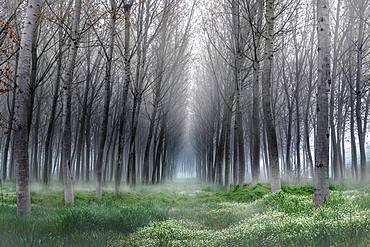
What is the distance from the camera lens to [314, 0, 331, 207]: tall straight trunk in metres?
10.2

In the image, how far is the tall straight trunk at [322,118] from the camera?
10.2 meters

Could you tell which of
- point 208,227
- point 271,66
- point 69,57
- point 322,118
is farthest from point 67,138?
point 271,66

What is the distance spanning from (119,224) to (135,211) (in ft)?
6.18

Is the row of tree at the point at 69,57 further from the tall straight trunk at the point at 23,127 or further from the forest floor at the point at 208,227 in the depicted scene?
the forest floor at the point at 208,227

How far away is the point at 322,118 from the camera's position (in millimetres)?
10648

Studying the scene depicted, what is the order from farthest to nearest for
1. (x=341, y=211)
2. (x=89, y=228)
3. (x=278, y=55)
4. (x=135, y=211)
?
(x=278, y=55)
(x=135, y=211)
(x=89, y=228)
(x=341, y=211)

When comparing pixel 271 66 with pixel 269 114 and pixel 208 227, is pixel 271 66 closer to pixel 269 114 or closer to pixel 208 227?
pixel 269 114

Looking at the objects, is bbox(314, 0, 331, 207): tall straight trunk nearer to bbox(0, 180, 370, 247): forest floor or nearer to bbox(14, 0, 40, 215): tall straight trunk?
bbox(0, 180, 370, 247): forest floor

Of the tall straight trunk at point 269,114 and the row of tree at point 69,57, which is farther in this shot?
the tall straight trunk at point 269,114

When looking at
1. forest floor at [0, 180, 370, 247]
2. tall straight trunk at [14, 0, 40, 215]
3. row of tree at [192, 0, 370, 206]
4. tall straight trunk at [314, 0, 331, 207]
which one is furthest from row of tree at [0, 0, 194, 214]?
tall straight trunk at [314, 0, 331, 207]

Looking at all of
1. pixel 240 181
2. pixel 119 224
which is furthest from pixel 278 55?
pixel 119 224

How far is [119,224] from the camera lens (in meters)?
10.0

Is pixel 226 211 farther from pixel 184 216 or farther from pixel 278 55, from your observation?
pixel 278 55

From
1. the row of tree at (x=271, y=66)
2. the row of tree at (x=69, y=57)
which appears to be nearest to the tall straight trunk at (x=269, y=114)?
the row of tree at (x=271, y=66)
